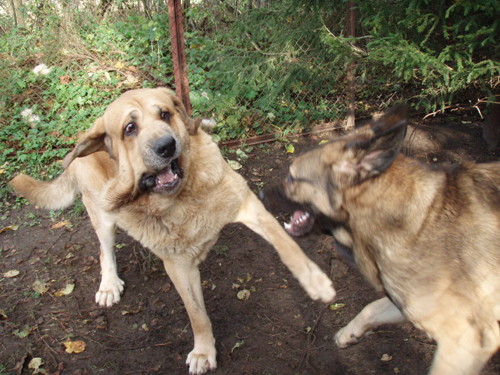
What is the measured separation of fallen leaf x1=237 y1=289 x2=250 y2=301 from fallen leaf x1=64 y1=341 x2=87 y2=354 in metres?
1.28

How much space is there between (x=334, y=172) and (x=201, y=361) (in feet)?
5.44

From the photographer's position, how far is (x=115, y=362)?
2938mm

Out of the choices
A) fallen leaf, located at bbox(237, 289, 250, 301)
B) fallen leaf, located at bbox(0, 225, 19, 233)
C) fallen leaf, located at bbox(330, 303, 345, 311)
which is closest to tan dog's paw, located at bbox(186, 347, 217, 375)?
fallen leaf, located at bbox(237, 289, 250, 301)

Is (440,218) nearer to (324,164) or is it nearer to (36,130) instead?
(324,164)

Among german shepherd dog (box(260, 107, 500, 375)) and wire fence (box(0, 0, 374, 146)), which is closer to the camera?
german shepherd dog (box(260, 107, 500, 375))

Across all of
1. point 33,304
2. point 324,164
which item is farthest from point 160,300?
point 324,164

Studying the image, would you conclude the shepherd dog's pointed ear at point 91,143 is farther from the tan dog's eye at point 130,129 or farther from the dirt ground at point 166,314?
the dirt ground at point 166,314

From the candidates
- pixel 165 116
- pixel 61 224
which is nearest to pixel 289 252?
pixel 165 116

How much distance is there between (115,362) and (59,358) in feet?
1.40

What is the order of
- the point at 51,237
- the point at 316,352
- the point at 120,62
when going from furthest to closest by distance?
the point at 120,62 < the point at 51,237 < the point at 316,352

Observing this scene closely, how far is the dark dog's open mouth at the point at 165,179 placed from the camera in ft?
8.78

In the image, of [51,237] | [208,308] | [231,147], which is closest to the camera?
[208,308]

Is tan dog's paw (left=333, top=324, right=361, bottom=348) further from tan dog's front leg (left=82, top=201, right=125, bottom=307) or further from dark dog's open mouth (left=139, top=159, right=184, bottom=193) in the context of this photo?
tan dog's front leg (left=82, top=201, right=125, bottom=307)

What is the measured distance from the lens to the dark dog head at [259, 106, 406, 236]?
2.00 m
